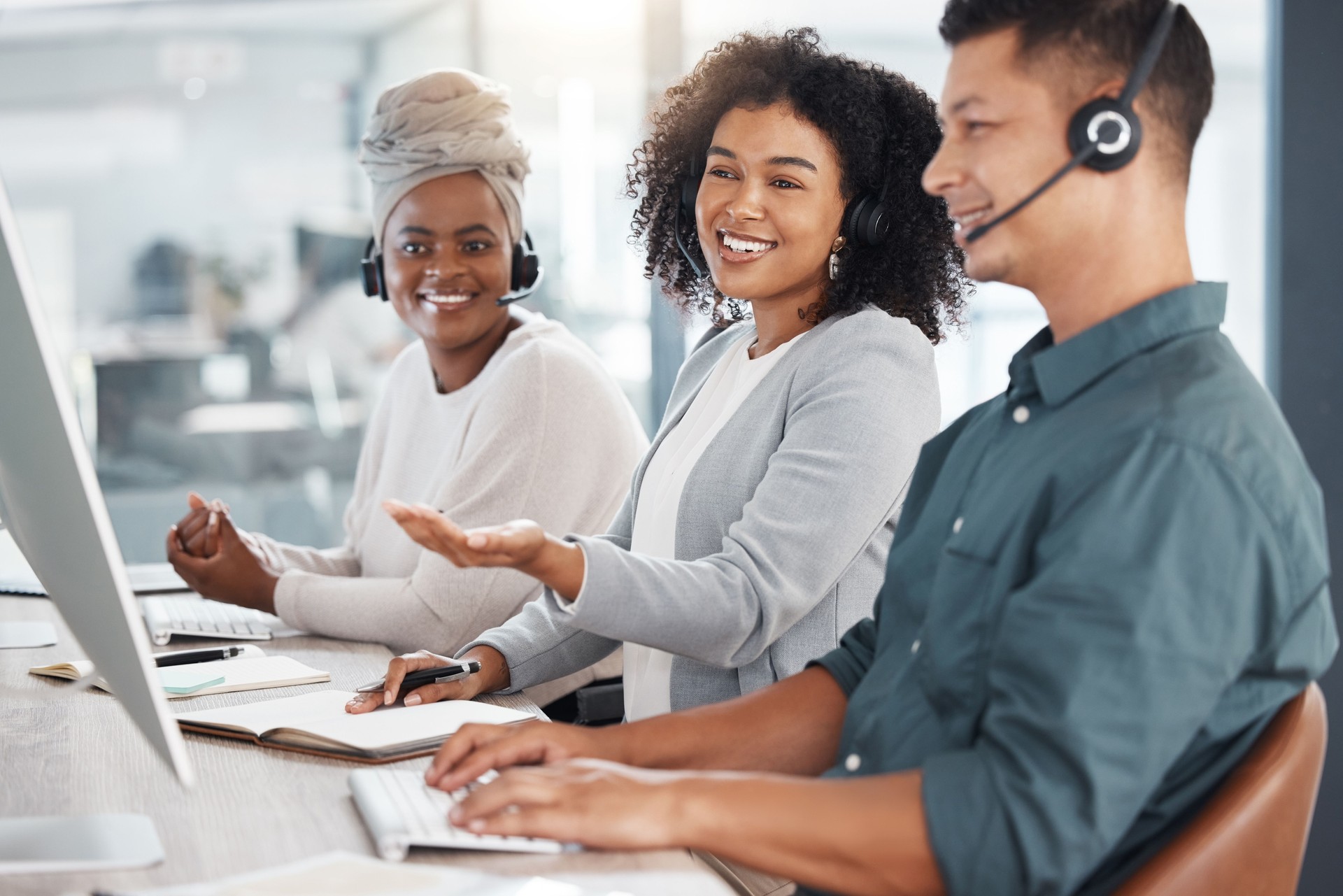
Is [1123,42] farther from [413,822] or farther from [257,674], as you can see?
[257,674]

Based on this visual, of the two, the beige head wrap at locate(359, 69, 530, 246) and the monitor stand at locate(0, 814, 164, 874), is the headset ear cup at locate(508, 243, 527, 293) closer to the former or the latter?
the beige head wrap at locate(359, 69, 530, 246)

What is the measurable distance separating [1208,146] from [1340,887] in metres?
1.67

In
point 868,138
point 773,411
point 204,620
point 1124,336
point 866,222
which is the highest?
point 868,138

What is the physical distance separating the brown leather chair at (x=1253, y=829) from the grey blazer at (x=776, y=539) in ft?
1.83

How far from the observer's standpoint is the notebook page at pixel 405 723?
119 centimetres

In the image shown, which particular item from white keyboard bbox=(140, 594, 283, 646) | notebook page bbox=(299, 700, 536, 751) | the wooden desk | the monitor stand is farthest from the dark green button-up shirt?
white keyboard bbox=(140, 594, 283, 646)

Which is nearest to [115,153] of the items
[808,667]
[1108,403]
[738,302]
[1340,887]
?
[738,302]

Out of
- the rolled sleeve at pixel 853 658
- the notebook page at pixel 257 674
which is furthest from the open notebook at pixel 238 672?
the rolled sleeve at pixel 853 658

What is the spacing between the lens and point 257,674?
1.55 meters

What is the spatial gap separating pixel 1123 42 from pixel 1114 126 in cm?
9

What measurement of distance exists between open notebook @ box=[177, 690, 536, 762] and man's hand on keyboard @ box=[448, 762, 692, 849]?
19 centimetres

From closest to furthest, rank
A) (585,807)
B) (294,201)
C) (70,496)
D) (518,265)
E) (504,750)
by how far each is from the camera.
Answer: (70,496)
(585,807)
(504,750)
(518,265)
(294,201)

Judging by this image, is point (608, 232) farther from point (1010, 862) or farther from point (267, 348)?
point (1010, 862)

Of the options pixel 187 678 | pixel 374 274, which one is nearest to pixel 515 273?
pixel 374 274
